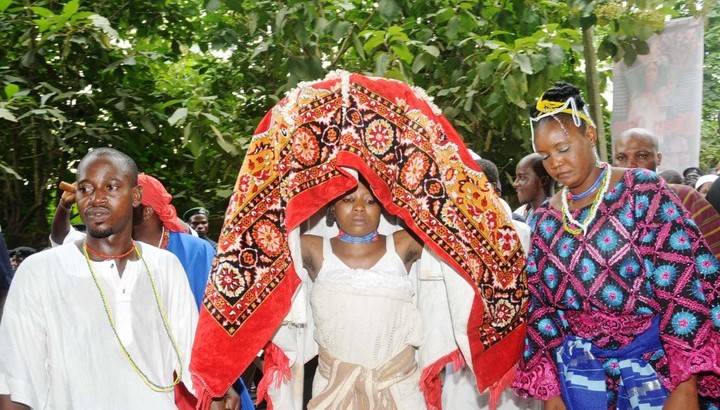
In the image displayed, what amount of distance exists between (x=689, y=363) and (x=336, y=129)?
1.66 metres

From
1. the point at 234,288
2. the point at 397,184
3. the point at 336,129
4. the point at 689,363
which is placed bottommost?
the point at 689,363

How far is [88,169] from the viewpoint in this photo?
3592mm

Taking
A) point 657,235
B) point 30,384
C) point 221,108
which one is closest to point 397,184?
point 657,235

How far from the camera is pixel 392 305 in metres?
3.79

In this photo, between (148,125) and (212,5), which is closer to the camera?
(212,5)

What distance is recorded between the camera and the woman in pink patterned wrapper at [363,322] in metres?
3.74

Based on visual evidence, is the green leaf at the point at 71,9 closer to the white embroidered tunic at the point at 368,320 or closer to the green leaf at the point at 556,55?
the green leaf at the point at 556,55

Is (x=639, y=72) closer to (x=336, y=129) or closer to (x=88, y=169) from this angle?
(x=336, y=129)

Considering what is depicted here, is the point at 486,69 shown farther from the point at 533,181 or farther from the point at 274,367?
→ the point at 274,367

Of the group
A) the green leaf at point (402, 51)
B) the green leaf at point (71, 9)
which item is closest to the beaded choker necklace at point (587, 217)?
the green leaf at point (402, 51)

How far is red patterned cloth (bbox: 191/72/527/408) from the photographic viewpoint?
344 centimetres

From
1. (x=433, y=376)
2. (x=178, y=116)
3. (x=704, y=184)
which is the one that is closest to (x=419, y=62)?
(x=178, y=116)

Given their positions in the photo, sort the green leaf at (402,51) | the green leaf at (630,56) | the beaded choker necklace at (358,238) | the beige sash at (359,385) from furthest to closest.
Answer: the green leaf at (630,56) → the green leaf at (402,51) → the beaded choker necklace at (358,238) → the beige sash at (359,385)

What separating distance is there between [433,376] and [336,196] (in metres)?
0.92
